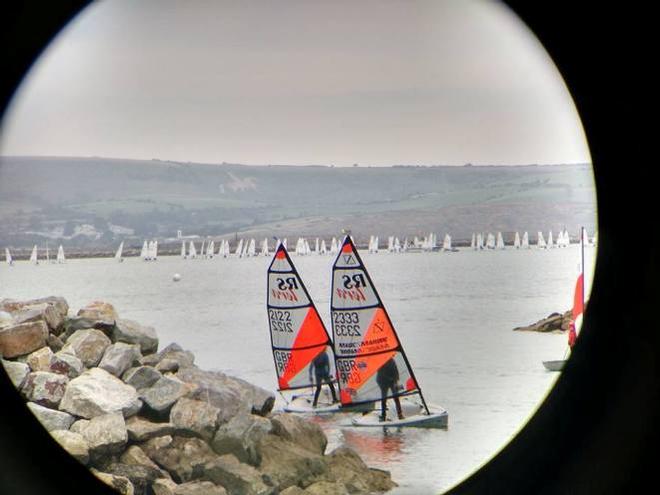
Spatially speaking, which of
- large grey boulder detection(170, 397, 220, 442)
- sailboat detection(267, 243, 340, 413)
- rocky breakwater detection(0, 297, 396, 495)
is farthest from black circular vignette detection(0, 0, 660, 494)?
sailboat detection(267, 243, 340, 413)

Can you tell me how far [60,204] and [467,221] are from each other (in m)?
19.7

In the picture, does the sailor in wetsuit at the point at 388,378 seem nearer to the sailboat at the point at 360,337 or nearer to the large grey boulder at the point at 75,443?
the sailboat at the point at 360,337

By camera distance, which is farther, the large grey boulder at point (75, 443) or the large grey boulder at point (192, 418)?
the large grey boulder at point (192, 418)

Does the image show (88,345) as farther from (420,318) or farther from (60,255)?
(60,255)

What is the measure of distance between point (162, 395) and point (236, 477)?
1.37m

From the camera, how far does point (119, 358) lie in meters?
9.87

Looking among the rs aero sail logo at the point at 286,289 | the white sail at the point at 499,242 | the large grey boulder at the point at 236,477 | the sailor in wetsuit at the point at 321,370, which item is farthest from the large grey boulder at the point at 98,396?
the white sail at the point at 499,242

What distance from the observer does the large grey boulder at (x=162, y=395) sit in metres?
9.56

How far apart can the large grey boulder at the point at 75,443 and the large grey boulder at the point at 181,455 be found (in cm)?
133

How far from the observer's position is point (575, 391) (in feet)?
9.84

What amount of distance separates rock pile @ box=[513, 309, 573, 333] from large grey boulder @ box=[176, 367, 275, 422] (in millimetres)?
22766

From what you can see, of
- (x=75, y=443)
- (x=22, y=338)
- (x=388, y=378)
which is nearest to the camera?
(x=75, y=443)

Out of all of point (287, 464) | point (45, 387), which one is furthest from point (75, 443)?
point (287, 464)

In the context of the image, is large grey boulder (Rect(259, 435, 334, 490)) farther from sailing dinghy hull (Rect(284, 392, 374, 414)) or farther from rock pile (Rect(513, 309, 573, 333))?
rock pile (Rect(513, 309, 573, 333))
